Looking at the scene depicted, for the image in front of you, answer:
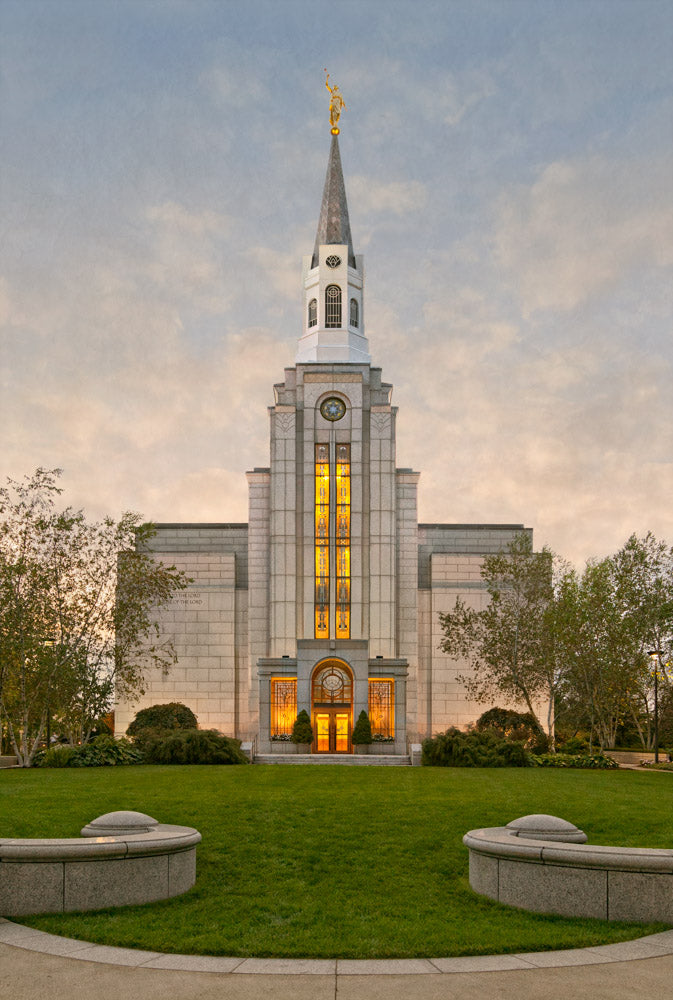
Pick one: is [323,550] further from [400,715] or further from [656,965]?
[656,965]

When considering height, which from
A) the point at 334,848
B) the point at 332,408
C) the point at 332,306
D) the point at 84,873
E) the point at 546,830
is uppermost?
the point at 332,306

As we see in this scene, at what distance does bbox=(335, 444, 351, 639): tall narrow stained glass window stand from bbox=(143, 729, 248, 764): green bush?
66.5 feet

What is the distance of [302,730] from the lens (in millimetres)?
45500

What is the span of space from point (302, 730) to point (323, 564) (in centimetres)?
1098

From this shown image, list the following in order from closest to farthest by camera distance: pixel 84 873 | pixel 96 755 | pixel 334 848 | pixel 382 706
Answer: pixel 84 873 → pixel 334 848 → pixel 96 755 → pixel 382 706

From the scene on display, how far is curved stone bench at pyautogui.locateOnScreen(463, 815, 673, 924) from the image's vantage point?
11.3 m

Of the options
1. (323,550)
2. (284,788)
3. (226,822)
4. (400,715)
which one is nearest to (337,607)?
(323,550)

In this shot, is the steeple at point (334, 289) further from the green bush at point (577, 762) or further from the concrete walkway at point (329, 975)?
the concrete walkway at point (329, 975)

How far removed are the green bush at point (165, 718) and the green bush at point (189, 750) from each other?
53.6ft

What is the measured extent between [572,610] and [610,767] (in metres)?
9.41

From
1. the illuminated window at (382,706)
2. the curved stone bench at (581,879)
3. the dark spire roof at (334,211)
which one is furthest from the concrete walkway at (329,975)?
the dark spire roof at (334,211)

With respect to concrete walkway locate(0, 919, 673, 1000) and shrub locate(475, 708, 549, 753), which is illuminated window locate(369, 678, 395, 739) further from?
concrete walkway locate(0, 919, 673, 1000)

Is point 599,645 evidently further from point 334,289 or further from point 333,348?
point 334,289

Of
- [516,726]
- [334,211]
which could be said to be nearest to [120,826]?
[516,726]
